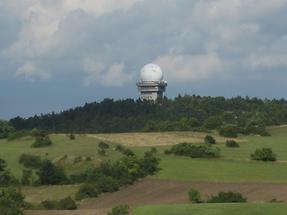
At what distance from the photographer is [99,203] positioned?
5903cm

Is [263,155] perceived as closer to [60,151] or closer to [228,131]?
[60,151]

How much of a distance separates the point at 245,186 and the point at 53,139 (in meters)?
48.2

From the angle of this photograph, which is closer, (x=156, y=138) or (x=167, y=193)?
(x=167, y=193)

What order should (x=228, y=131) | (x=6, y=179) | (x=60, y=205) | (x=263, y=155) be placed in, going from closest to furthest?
(x=60, y=205) < (x=6, y=179) < (x=263, y=155) < (x=228, y=131)

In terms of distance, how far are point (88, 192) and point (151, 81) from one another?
103 meters

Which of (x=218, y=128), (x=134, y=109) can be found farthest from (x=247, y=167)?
(x=134, y=109)

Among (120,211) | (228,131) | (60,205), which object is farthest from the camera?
(228,131)

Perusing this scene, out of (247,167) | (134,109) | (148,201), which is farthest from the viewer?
(134,109)

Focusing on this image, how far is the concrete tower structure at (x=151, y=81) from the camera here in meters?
164

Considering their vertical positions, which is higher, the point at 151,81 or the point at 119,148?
the point at 151,81

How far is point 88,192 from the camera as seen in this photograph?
203 feet

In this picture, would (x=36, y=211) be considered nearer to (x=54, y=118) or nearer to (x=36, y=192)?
(x=36, y=192)

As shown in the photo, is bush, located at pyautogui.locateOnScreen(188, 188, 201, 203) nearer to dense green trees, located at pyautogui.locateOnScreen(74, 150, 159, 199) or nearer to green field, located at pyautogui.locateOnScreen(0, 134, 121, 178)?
dense green trees, located at pyautogui.locateOnScreen(74, 150, 159, 199)

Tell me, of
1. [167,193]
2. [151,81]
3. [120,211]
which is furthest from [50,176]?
[151,81]
